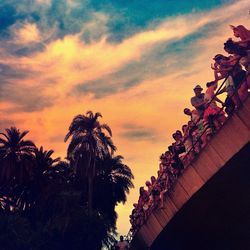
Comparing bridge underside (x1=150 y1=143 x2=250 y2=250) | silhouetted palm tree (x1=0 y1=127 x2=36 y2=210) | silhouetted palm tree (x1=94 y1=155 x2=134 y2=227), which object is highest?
silhouetted palm tree (x1=0 y1=127 x2=36 y2=210)

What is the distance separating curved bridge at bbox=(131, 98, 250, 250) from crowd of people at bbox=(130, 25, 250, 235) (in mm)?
229

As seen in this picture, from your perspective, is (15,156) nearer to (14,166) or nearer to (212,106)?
(14,166)

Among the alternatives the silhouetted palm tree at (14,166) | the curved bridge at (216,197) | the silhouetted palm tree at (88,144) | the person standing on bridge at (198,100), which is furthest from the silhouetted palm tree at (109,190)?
the person standing on bridge at (198,100)

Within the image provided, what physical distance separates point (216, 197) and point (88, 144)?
103ft

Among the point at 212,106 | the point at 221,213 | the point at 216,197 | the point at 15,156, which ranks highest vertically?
the point at 15,156

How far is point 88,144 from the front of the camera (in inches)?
1639

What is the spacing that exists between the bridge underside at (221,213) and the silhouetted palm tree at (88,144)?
83.6 ft

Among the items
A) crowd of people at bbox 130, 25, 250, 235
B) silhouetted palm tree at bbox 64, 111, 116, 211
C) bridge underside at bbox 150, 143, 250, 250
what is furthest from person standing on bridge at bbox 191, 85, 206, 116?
silhouetted palm tree at bbox 64, 111, 116, 211

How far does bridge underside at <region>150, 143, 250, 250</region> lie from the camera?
916 centimetres

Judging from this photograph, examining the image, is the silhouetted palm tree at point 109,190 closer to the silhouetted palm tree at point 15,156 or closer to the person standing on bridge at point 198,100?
the silhouetted palm tree at point 15,156

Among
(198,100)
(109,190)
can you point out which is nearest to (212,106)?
(198,100)

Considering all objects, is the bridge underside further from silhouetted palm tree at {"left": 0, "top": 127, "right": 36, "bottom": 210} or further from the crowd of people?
silhouetted palm tree at {"left": 0, "top": 127, "right": 36, "bottom": 210}

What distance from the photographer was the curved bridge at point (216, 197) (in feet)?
27.5

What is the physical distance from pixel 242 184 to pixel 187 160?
2.14 m
